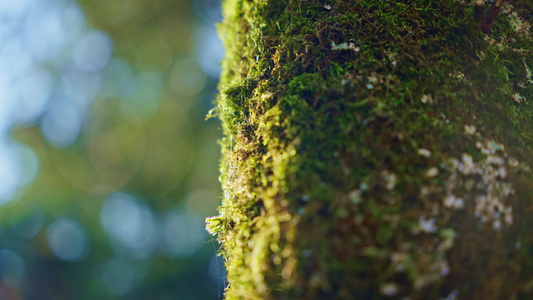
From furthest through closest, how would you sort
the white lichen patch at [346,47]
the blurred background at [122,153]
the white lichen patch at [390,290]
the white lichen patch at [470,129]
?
the blurred background at [122,153] < the white lichen patch at [346,47] < the white lichen patch at [470,129] < the white lichen patch at [390,290]

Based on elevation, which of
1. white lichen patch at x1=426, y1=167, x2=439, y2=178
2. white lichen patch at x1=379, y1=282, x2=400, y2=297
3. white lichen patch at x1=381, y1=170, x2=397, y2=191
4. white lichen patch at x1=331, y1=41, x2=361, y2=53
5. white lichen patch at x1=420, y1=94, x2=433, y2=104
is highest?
white lichen patch at x1=331, y1=41, x2=361, y2=53

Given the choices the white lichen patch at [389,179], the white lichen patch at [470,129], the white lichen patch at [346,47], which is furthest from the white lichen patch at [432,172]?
the white lichen patch at [346,47]

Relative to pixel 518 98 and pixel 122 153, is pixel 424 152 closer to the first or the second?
pixel 518 98

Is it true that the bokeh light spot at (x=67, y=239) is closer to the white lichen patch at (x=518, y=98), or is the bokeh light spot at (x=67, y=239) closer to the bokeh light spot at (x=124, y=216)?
the bokeh light spot at (x=124, y=216)

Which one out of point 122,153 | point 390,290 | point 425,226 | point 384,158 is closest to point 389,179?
point 384,158

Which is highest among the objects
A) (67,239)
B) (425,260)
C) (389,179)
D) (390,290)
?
(389,179)

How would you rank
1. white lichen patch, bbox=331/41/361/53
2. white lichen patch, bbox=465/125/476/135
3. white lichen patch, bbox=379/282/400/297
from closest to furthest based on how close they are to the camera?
white lichen patch, bbox=379/282/400/297, white lichen patch, bbox=465/125/476/135, white lichen patch, bbox=331/41/361/53

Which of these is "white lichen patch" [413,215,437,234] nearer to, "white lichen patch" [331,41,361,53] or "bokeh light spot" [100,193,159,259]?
"white lichen patch" [331,41,361,53]

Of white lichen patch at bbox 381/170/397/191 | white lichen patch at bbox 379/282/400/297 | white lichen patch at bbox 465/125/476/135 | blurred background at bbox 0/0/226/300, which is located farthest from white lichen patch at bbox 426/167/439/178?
blurred background at bbox 0/0/226/300
